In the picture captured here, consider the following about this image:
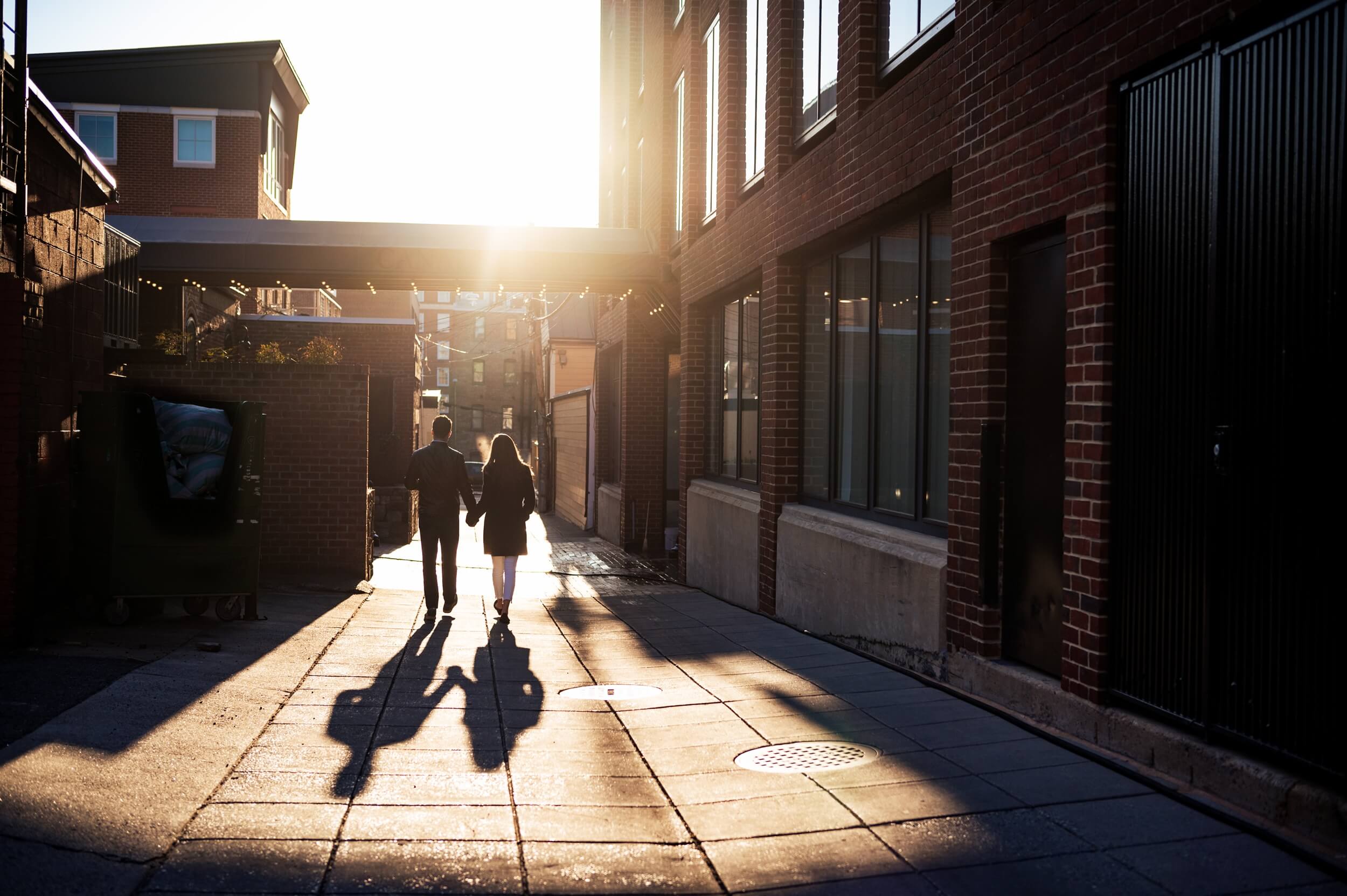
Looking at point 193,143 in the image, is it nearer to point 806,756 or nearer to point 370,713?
point 370,713

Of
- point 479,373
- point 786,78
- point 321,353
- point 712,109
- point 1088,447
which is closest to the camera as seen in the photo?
point 1088,447

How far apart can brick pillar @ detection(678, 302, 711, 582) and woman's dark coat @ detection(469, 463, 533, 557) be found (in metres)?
4.47

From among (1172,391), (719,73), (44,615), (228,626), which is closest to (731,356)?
(719,73)

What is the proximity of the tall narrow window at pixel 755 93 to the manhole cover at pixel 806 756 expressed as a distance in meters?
7.54

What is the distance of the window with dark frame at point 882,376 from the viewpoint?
790 centimetres

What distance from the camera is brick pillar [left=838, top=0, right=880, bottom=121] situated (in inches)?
351

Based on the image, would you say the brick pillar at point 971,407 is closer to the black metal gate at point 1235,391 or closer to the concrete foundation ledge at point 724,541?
the black metal gate at point 1235,391

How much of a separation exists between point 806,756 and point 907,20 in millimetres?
5641

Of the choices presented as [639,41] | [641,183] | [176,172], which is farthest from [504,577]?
[176,172]

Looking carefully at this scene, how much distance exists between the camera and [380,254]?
709 inches

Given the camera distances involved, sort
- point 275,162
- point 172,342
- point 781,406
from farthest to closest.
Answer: point 275,162
point 172,342
point 781,406

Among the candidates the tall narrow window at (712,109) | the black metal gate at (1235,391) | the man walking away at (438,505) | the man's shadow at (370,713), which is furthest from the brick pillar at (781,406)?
the black metal gate at (1235,391)

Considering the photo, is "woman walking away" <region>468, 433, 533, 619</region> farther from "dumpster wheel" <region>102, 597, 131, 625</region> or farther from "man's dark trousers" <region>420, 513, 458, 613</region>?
"dumpster wheel" <region>102, 597, 131, 625</region>

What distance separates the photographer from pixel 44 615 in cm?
834
